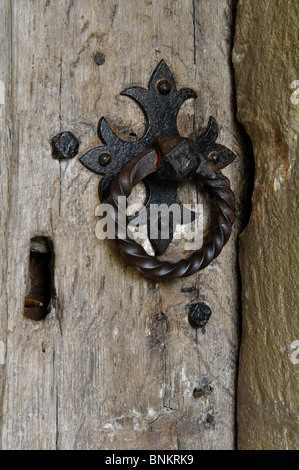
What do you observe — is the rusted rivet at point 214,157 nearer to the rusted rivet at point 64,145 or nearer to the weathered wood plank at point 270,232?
the weathered wood plank at point 270,232

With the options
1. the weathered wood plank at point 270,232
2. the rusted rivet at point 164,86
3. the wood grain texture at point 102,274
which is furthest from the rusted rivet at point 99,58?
the weathered wood plank at point 270,232

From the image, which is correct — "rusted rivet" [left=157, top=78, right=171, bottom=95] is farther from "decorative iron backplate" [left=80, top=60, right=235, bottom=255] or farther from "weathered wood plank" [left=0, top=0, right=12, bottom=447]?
"weathered wood plank" [left=0, top=0, right=12, bottom=447]

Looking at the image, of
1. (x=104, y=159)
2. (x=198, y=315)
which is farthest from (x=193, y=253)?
(x=104, y=159)

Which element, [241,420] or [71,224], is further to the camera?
[241,420]

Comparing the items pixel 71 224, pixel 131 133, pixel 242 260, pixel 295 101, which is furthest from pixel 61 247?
pixel 295 101

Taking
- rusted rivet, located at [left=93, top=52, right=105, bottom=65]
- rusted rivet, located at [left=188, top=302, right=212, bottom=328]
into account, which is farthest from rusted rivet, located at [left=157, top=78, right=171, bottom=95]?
rusted rivet, located at [left=188, top=302, right=212, bottom=328]

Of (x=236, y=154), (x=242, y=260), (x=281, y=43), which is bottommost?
(x=242, y=260)
